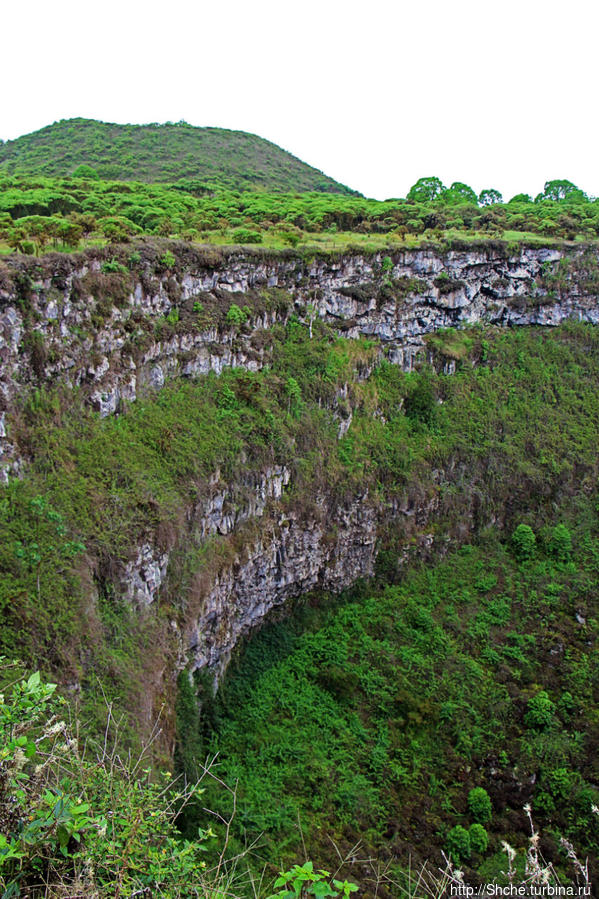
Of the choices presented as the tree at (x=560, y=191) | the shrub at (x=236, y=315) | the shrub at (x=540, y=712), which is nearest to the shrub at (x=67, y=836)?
the shrub at (x=540, y=712)

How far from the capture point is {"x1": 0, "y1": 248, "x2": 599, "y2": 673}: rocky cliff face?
17922 mm

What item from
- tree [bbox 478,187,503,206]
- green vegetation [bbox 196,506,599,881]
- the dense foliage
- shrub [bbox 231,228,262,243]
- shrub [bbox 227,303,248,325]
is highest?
tree [bbox 478,187,503,206]

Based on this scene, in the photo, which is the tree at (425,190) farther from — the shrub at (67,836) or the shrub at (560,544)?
the shrub at (67,836)

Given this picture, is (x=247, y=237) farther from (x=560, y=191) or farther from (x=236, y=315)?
(x=560, y=191)

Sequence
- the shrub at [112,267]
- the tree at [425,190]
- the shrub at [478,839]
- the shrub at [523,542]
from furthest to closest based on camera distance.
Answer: the tree at [425,190]
the shrub at [523,542]
the shrub at [112,267]
the shrub at [478,839]

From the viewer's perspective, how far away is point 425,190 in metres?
50.8

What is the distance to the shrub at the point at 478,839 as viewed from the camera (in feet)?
55.0

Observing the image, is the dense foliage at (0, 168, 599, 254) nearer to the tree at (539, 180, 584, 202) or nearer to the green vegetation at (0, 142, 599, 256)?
the green vegetation at (0, 142, 599, 256)

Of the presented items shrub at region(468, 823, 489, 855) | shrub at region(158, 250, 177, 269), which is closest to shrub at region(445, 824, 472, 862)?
shrub at region(468, 823, 489, 855)

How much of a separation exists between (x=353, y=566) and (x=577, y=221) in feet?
99.0

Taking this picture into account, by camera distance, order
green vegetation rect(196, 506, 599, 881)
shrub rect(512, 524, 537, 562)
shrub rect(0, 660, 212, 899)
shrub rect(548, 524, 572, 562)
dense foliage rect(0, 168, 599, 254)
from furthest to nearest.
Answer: shrub rect(512, 524, 537, 562)
shrub rect(548, 524, 572, 562)
dense foliage rect(0, 168, 599, 254)
green vegetation rect(196, 506, 599, 881)
shrub rect(0, 660, 212, 899)

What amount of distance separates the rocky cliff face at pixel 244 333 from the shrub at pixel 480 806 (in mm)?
9727

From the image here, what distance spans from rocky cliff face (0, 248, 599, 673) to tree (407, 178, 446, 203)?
64.6ft

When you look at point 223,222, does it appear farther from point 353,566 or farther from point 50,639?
point 50,639
